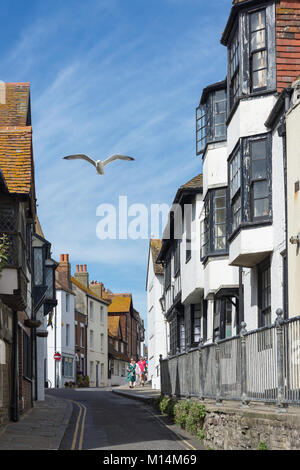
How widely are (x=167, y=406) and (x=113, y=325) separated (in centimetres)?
6546

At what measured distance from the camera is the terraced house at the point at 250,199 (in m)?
13.6

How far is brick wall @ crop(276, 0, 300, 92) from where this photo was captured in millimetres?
16266

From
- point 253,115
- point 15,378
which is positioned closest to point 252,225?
point 253,115

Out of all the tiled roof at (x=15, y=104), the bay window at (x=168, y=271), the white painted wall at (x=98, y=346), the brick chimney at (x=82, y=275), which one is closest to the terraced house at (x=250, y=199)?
the tiled roof at (x=15, y=104)

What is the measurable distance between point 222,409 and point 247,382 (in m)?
1.02

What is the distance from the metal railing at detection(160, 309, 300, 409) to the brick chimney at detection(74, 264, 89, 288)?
178ft

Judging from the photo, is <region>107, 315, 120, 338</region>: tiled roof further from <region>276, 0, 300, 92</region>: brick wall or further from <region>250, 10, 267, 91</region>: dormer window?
<region>276, 0, 300, 92</region>: brick wall

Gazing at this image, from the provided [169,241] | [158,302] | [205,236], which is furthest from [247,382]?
[158,302]

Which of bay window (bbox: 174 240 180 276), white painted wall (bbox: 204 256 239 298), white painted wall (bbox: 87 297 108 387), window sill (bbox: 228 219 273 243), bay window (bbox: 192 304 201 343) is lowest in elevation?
white painted wall (bbox: 87 297 108 387)

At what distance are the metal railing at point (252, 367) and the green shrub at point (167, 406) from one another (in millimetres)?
1332

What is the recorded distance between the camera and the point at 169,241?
3441 cm

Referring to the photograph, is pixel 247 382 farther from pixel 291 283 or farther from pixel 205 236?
pixel 205 236

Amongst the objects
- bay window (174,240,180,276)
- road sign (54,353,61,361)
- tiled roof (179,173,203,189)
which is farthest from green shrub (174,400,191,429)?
road sign (54,353,61,361)

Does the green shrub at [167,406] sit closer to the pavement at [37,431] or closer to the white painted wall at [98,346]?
the pavement at [37,431]
